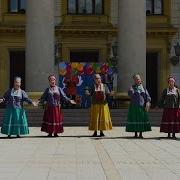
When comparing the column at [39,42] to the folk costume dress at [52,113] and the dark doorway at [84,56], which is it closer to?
the folk costume dress at [52,113]

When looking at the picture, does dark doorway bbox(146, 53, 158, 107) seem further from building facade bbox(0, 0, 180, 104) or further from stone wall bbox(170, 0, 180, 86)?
stone wall bbox(170, 0, 180, 86)

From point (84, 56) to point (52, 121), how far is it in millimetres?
15612

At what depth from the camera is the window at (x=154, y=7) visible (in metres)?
31.8

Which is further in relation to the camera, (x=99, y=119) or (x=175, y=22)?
(x=175, y=22)

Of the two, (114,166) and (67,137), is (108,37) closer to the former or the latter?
(67,137)

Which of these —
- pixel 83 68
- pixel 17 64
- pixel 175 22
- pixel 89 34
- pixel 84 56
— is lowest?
pixel 83 68

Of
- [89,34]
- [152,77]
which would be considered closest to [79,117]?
[89,34]

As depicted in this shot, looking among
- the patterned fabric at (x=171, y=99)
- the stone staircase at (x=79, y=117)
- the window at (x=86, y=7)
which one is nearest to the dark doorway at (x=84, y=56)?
the window at (x=86, y=7)

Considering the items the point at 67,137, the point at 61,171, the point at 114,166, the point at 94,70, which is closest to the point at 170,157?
the point at 114,166

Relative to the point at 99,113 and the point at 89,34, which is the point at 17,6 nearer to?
the point at 89,34

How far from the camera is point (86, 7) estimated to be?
1250 inches

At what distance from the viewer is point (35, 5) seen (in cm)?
2323

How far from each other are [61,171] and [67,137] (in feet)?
23.2

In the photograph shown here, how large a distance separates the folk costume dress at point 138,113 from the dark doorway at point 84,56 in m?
15.2
